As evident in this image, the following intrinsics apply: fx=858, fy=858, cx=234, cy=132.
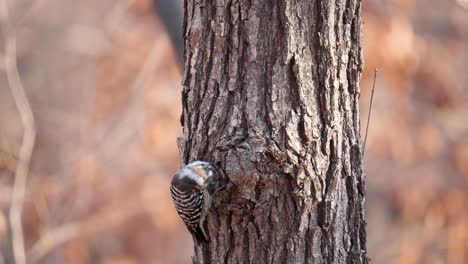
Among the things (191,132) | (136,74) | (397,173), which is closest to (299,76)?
(191,132)

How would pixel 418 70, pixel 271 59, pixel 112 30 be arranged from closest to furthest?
pixel 271 59 < pixel 112 30 < pixel 418 70

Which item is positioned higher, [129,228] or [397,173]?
[397,173]

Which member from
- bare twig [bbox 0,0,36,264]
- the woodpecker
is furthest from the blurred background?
the woodpecker

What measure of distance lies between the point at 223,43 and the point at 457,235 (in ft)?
17.0

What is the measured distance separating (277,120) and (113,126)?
421 centimetres

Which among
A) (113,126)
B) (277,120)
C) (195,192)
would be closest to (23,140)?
(113,126)

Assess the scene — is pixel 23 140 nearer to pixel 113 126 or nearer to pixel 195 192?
pixel 113 126

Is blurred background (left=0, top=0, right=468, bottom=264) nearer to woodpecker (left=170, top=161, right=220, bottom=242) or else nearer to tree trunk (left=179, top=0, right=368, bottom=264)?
woodpecker (left=170, top=161, right=220, bottom=242)

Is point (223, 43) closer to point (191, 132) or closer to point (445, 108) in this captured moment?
point (191, 132)

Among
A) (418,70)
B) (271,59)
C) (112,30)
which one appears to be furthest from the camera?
(418,70)

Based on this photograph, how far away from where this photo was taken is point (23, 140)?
6.10 m

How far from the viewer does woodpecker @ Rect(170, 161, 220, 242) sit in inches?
82.9

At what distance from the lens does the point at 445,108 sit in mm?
6812

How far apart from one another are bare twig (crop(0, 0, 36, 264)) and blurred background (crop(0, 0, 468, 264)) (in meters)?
0.03
